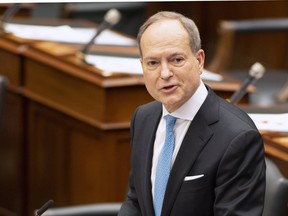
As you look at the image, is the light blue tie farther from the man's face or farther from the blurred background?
the blurred background

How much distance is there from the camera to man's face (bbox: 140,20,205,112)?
1.72m

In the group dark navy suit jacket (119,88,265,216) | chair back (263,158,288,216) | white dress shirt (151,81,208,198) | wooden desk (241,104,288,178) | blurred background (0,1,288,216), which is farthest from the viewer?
blurred background (0,1,288,216)

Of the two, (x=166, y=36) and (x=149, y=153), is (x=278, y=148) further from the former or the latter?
(x=166, y=36)

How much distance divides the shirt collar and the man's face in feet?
0.15

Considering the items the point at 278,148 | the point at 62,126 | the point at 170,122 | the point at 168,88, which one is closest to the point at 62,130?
the point at 62,126

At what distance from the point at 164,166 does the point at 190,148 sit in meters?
0.07

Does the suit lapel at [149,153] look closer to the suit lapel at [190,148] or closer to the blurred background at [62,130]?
the suit lapel at [190,148]

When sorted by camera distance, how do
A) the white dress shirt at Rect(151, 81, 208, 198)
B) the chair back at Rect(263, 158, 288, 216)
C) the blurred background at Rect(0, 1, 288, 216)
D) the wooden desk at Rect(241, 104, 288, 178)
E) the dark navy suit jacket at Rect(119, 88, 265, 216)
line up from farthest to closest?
the blurred background at Rect(0, 1, 288, 216), the wooden desk at Rect(241, 104, 288, 178), the chair back at Rect(263, 158, 288, 216), the white dress shirt at Rect(151, 81, 208, 198), the dark navy suit jacket at Rect(119, 88, 265, 216)

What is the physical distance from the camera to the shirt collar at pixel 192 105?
71.1 inches

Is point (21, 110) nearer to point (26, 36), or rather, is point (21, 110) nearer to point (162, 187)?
point (26, 36)

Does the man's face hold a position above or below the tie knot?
above

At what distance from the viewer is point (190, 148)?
179 centimetres

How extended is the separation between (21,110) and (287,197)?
5.56ft

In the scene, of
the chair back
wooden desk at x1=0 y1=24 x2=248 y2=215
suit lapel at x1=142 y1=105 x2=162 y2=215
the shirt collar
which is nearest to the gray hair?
the shirt collar
